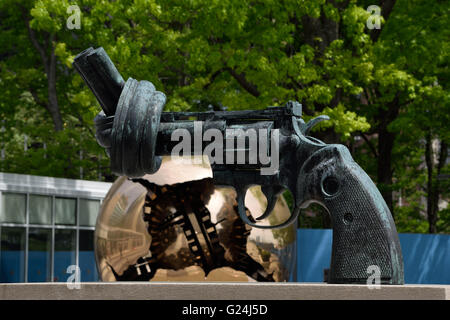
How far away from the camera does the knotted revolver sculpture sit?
506 cm

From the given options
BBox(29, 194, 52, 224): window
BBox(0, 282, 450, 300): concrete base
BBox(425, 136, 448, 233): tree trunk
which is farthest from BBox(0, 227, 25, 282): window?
BBox(0, 282, 450, 300): concrete base

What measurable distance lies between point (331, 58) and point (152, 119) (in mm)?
14174

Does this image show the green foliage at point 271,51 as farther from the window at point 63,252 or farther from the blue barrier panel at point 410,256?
the window at point 63,252

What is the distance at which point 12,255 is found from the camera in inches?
825

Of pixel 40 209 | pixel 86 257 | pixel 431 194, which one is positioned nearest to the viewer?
pixel 40 209

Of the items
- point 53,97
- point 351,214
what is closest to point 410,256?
point 53,97

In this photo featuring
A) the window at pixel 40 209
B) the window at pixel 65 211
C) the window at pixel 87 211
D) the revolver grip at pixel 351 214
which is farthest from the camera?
the window at pixel 87 211

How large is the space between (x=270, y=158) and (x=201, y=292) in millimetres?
1064

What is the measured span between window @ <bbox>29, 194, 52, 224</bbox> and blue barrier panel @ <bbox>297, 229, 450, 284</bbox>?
7.07m

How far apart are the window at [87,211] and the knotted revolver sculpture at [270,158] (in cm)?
1807

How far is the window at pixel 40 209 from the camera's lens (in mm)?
21522

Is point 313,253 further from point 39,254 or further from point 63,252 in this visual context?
point 39,254

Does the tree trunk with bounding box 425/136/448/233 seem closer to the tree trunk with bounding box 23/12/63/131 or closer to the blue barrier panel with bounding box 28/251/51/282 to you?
the tree trunk with bounding box 23/12/63/131

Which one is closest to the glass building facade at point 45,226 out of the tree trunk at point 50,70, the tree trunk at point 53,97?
the tree trunk at point 53,97
